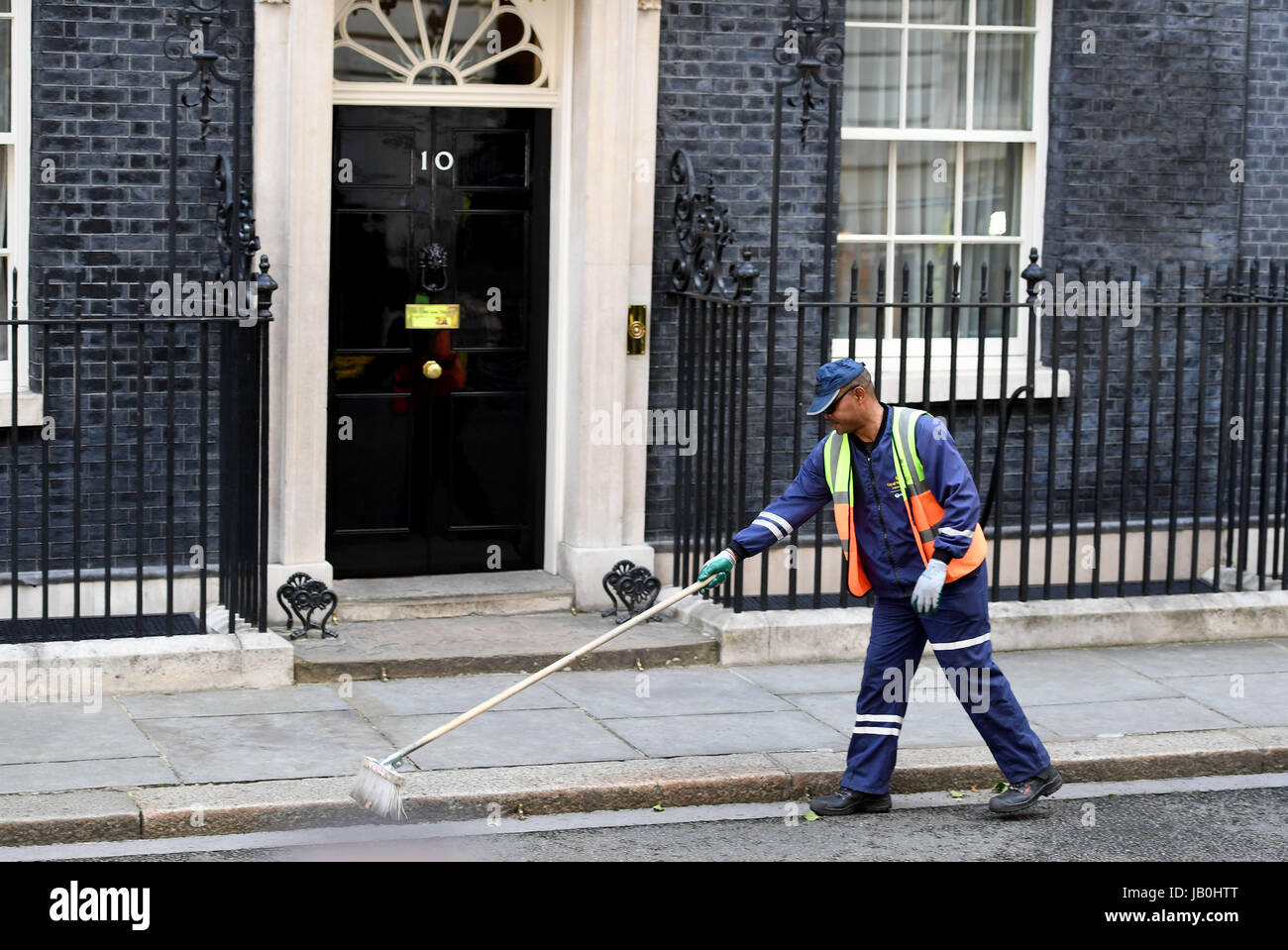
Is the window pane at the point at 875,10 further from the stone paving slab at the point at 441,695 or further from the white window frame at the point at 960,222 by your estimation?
the stone paving slab at the point at 441,695

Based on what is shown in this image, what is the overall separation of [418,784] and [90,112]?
384 cm

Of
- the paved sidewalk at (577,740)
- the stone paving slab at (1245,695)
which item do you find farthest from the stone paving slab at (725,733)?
the stone paving slab at (1245,695)

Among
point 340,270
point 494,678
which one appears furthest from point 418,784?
point 340,270

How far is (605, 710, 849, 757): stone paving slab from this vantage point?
7.91 m

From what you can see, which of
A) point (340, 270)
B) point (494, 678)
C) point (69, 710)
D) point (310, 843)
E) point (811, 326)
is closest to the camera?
point (310, 843)

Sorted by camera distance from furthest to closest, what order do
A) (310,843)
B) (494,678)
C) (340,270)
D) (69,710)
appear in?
(340,270) → (494,678) → (69,710) → (310,843)


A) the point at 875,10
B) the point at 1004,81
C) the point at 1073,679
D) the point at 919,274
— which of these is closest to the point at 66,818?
the point at 1073,679

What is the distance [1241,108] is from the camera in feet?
36.5

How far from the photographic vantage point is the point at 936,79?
10.8m

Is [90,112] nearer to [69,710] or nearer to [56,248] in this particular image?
[56,248]

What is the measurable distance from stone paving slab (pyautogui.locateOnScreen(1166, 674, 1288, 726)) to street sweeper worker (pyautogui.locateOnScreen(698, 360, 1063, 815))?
177 centimetres

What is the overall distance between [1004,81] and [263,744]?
5.86 meters

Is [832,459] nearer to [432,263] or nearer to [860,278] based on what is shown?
[432,263]

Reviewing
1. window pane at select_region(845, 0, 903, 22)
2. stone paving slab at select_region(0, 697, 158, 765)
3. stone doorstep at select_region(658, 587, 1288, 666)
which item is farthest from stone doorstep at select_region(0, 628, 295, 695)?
window pane at select_region(845, 0, 903, 22)
